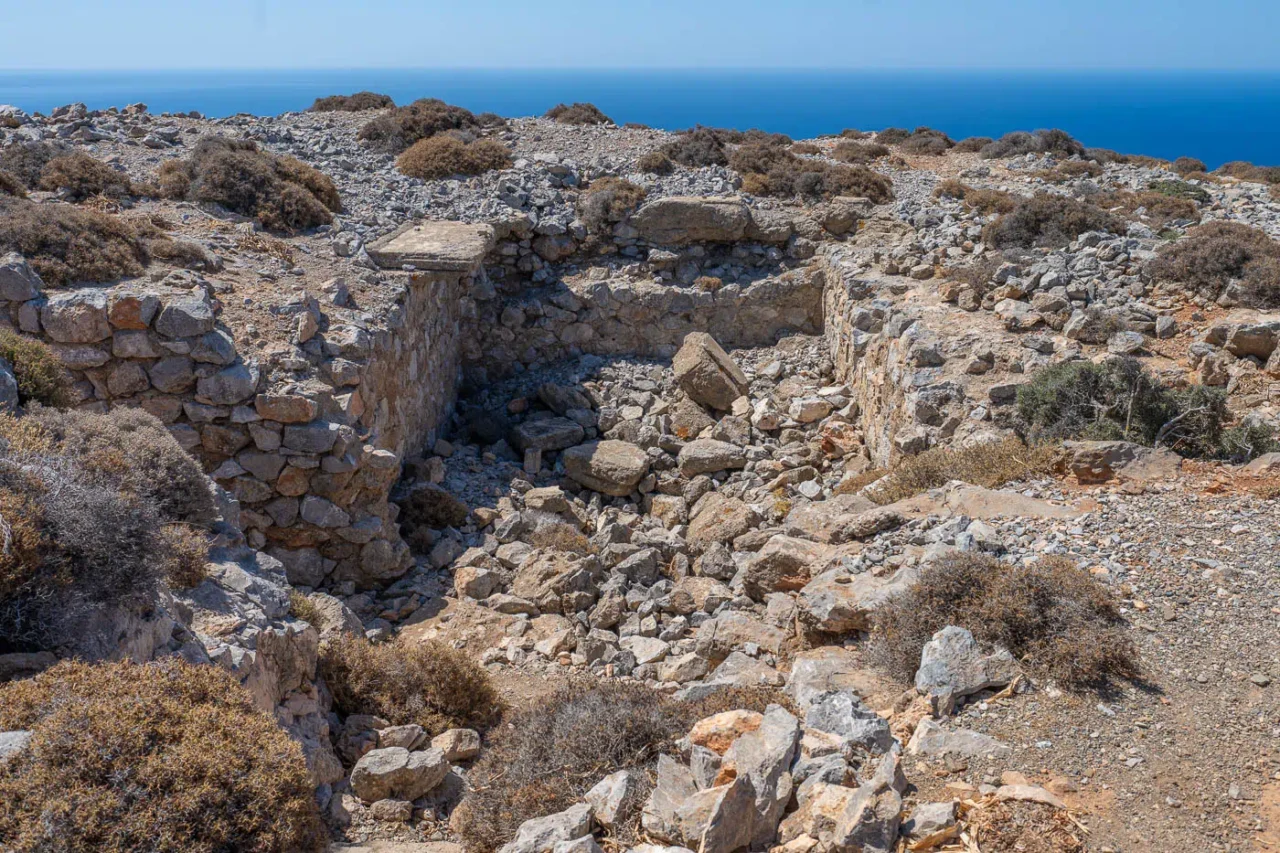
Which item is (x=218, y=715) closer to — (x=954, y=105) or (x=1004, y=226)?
(x=1004, y=226)

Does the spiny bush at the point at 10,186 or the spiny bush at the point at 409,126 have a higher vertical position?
the spiny bush at the point at 409,126

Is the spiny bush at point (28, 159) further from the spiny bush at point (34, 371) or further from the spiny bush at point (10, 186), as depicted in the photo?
the spiny bush at point (34, 371)

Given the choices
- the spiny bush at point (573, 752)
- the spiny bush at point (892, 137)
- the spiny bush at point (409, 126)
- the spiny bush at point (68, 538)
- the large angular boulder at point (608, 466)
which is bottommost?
the large angular boulder at point (608, 466)

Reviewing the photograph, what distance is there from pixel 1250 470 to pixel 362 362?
899 cm

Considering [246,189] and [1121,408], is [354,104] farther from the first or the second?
[1121,408]

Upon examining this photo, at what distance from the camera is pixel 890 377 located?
11.0m

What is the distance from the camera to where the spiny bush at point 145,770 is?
9.77ft

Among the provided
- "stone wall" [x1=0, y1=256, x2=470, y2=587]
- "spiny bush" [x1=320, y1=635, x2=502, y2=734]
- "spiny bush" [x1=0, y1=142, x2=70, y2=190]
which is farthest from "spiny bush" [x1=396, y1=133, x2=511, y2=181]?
"spiny bush" [x1=320, y1=635, x2=502, y2=734]

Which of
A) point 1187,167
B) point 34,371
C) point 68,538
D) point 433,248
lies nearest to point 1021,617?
point 68,538

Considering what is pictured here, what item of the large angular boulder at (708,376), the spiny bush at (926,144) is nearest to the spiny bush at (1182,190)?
the spiny bush at (926,144)

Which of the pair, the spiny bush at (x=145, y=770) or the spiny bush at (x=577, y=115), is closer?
the spiny bush at (x=145, y=770)

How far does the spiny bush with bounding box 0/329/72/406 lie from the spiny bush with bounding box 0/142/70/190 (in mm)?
Answer: 7054

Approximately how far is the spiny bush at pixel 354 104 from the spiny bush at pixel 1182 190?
61.4 feet

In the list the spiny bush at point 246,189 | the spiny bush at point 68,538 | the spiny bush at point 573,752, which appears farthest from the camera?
the spiny bush at point 246,189
